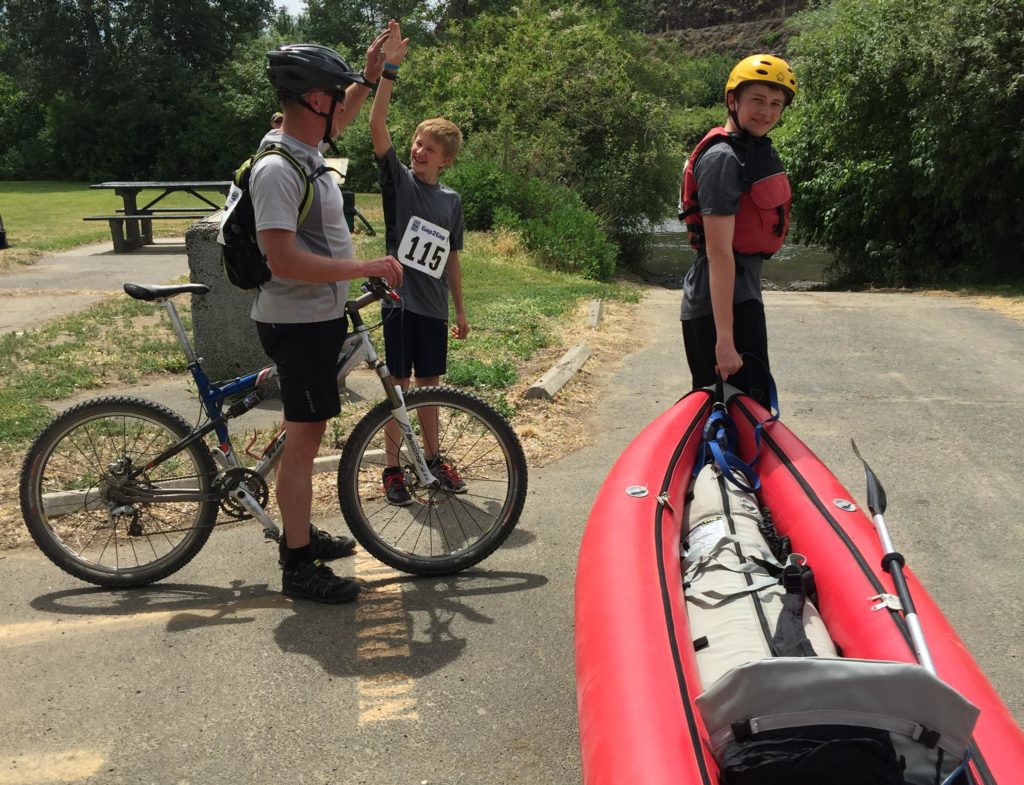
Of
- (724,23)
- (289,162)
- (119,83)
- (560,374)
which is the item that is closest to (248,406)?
(289,162)

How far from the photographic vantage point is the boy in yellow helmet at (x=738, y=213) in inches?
152

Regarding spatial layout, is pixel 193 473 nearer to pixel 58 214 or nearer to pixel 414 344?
pixel 414 344

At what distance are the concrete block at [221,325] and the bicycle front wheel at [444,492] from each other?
2450mm

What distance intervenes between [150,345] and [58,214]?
16.6 m

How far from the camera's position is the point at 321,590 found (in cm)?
403

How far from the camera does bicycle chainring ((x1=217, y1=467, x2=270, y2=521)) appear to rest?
4113mm

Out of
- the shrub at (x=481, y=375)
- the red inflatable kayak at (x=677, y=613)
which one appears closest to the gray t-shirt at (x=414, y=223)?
the red inflatable kayak at (x=677, y=613)

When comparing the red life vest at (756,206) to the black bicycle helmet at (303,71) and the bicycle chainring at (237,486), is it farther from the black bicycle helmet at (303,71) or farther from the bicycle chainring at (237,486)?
the bicycle chainring at (237,486)

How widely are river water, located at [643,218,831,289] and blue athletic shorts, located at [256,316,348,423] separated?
19.4 m

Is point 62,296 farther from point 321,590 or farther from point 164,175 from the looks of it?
point 164,175

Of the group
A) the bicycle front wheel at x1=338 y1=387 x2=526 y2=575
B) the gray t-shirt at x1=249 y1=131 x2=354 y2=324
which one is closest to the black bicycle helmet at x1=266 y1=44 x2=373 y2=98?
the gray t-shirt at x1=249 y1=131 x2=354 y2=324

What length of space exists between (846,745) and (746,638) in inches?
23.7

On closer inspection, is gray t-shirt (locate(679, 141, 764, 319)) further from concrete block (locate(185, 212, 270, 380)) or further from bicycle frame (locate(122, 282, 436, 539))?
concrete block (locate(185, 212, 270, 380))

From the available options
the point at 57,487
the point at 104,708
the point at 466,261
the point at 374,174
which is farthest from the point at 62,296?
the point at 374,174
